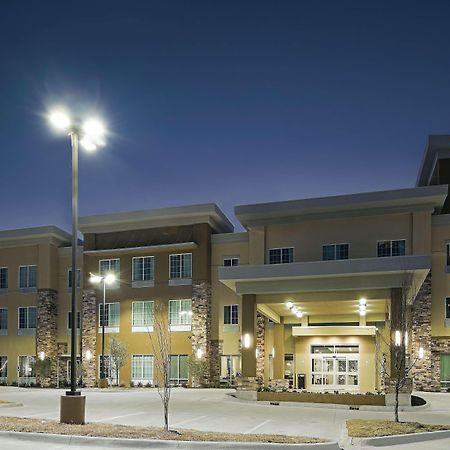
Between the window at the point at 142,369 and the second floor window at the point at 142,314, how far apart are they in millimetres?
2307

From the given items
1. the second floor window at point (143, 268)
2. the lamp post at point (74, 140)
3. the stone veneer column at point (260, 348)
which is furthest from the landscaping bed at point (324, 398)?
the second floor window at point (143, 268)

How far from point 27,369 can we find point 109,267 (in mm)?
10682

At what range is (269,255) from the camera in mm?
41188

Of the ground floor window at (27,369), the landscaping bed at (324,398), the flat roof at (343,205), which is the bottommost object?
the ground floor window at (27,369)

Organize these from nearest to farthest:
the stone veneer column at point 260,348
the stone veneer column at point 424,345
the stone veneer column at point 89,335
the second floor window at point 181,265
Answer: the stone veneer column at point 424,345 → the stone veneer column at point 260,348 → the second floor window at point 181,265 → the stone veneer column at point 89,335

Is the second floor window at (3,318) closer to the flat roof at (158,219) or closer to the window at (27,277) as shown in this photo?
the window at (27,277)

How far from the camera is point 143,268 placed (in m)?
45.6

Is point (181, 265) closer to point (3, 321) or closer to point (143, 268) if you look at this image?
point (143, 268)

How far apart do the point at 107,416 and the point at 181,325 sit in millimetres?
23041

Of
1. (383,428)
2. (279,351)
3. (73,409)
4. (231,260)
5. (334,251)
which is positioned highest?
(334,251)

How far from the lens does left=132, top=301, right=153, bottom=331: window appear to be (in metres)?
44.7

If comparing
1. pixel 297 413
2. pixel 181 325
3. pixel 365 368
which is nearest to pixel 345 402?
pixel 297 413

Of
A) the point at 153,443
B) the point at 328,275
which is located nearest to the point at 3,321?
the point at 328,275

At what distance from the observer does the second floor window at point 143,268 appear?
149ft
